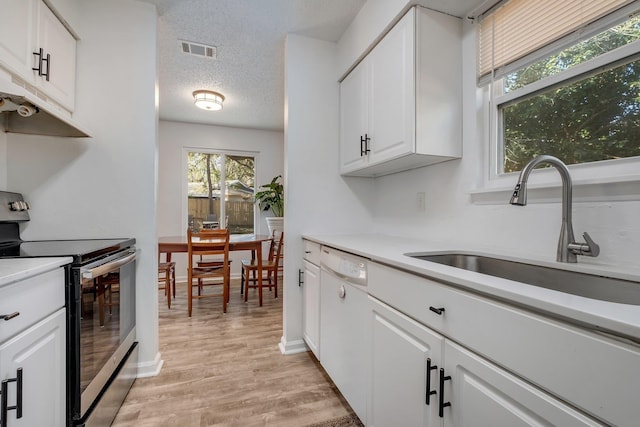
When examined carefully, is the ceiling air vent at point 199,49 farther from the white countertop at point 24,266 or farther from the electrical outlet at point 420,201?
the electrical outlet at point 420,201

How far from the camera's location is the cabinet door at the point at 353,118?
200 centimetres

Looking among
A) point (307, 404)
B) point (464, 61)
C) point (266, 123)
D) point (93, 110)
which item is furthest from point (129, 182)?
point (266, 123)

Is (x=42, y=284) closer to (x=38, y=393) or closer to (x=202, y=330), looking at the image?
(x=38, y=393)

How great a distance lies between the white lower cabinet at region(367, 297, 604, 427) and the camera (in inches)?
24.5

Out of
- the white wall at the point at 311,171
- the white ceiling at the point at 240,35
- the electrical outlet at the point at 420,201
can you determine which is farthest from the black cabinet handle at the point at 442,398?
the white ceiling at the point at 240,35

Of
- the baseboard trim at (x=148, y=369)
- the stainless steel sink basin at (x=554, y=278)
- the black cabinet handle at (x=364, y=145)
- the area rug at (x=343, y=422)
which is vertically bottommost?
the area rug at (x=343, y=422)

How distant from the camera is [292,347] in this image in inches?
87.4

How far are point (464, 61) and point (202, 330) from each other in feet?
9.61

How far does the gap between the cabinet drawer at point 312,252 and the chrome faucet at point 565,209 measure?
48.2 inches

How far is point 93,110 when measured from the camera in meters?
1.86

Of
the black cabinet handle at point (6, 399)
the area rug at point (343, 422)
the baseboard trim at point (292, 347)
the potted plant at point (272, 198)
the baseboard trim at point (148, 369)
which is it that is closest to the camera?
the black cabinet handle at point (6, 399)

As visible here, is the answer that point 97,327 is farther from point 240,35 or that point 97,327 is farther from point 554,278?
point 240,35

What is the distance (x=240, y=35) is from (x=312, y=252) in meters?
1.85

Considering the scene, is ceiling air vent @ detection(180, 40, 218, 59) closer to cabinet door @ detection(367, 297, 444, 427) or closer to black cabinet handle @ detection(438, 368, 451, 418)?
cabinet door @ detection(367, 297, 444, 427)
